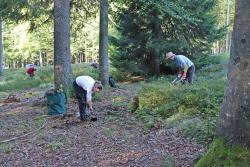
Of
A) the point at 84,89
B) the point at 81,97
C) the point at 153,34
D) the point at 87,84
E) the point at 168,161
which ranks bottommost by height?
the point at 168,161

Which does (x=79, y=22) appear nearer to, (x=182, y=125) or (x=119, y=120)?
(x=119, y=120)

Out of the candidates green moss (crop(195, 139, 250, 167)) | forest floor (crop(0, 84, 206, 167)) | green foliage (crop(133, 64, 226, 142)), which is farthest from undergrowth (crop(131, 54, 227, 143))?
green moss (crop(195, 139, 250, 167))

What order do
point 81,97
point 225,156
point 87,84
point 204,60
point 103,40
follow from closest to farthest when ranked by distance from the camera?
point 225,156
point 87,84
point 81,97
point 103,40
point 204,60

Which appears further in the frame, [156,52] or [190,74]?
[156,52]

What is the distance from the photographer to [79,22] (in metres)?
17.6

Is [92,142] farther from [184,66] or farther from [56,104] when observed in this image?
[184,66]

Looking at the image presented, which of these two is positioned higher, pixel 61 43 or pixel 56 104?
pixel 61 43

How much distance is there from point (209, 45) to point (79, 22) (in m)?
6.73

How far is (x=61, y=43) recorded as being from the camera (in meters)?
12.6

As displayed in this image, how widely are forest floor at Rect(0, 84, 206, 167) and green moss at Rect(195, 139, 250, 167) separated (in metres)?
0.70

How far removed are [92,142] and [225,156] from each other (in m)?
3.65

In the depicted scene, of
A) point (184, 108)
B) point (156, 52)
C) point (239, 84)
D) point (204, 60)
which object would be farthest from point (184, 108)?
point (204, 60)

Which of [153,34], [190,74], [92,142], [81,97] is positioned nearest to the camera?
[92,142]

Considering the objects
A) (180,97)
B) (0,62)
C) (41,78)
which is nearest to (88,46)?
(0,62)
